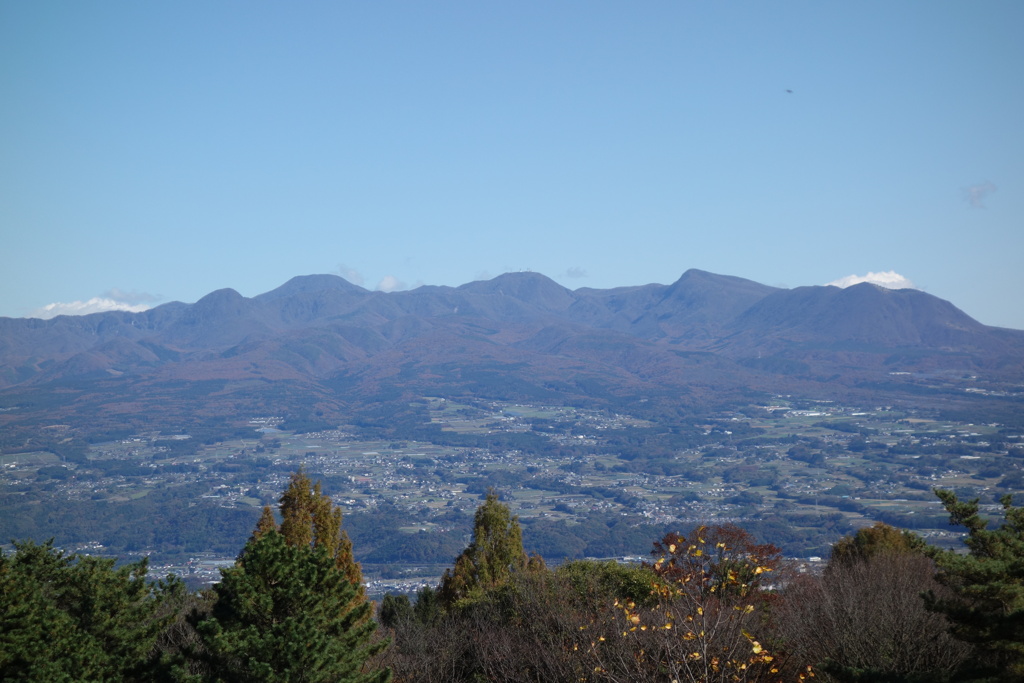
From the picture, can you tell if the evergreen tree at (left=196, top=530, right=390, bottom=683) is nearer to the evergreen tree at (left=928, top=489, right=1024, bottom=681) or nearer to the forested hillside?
the forested hillside

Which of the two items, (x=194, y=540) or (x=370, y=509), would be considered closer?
(x=194, y=540)

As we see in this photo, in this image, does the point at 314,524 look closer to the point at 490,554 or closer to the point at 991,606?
the point at 490,554

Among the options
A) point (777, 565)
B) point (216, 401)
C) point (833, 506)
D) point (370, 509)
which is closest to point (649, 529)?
point (833, 506)

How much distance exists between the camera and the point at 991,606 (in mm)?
10930

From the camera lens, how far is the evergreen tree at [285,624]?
453 inches

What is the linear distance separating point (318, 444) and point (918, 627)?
4674 inches

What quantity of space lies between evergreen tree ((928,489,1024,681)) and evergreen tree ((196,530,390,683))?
24.2 ft

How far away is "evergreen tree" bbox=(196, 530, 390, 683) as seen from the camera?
37.8 feet

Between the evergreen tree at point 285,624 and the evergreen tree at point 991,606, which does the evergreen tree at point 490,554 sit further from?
the evergreen tree at point 991,606

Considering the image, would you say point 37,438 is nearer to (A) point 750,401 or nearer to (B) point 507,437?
(B) point 507,437

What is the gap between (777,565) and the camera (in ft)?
88.4

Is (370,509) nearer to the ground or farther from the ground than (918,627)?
nearer to the ground

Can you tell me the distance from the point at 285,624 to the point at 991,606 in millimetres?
8699

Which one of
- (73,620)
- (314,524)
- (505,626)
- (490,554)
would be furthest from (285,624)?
(490,554)
